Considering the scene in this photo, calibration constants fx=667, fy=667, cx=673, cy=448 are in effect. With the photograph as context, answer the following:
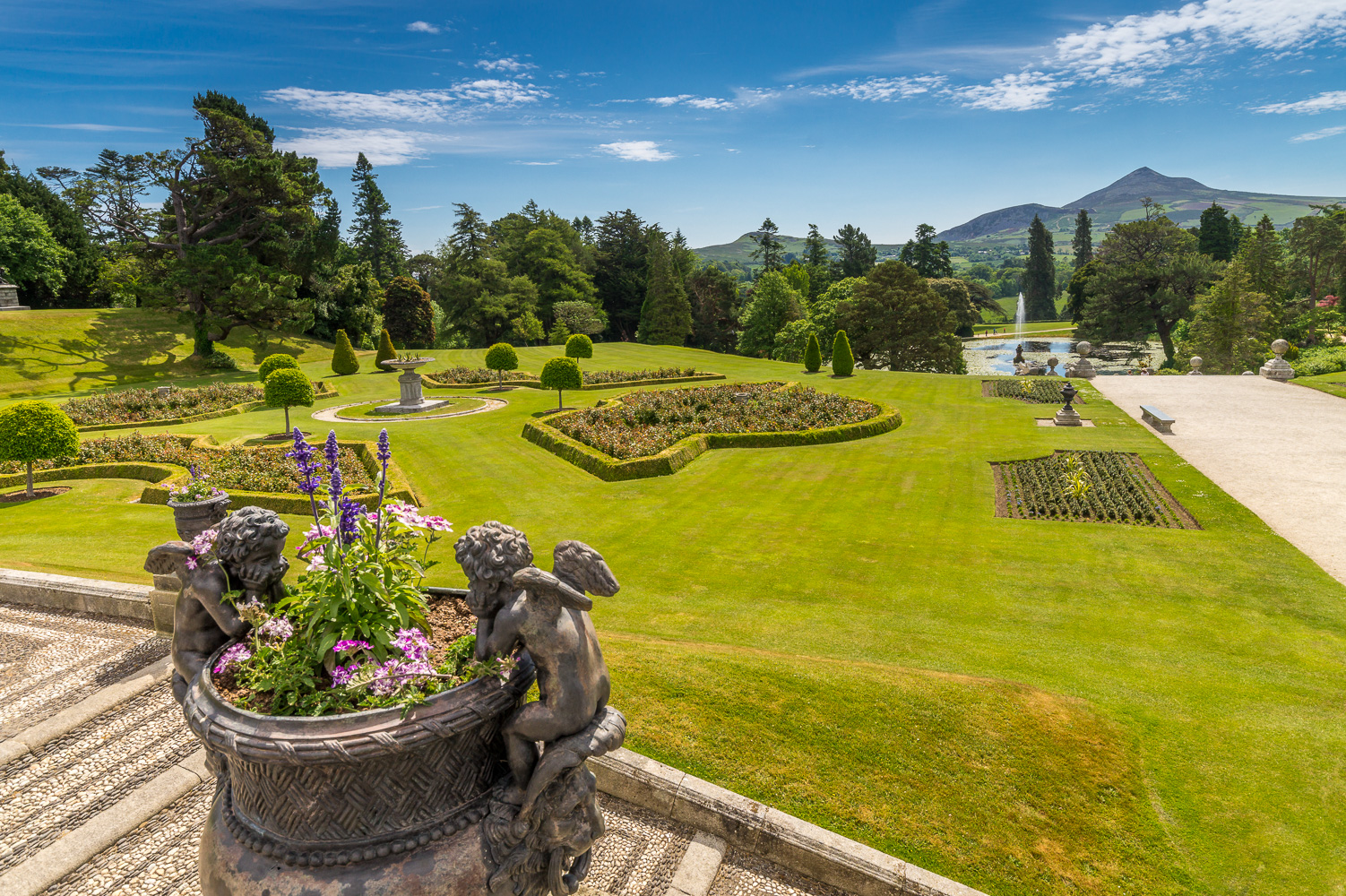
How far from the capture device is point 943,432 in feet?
75.4

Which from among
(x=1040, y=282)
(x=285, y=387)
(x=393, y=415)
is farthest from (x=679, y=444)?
(x=1040, y=282)

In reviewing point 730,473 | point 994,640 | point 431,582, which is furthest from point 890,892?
point 730,473

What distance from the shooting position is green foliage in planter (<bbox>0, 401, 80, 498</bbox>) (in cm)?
1475

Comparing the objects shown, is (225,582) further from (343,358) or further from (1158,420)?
(343,358)

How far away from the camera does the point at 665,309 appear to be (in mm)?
64562

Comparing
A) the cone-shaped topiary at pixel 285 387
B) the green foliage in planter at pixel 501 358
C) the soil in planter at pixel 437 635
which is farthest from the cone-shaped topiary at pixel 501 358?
the soil in planter at pixel 437 635

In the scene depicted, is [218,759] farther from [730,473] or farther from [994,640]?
[730,473]

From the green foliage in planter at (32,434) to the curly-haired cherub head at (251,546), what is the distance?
641 inches

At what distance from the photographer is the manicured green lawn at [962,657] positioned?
5.29m

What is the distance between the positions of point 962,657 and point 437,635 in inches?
264

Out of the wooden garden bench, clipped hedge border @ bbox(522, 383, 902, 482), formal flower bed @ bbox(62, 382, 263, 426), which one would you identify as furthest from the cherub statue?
formal flower bed @ bbox(62, 382, 263, 426)

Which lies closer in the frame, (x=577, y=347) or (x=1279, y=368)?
(x=1279, y=368)

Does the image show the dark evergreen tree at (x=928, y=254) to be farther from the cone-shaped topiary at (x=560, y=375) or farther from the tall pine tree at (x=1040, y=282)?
the cone-shaped topiary at (x=560, y=375)

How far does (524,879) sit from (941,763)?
405 centimetres
